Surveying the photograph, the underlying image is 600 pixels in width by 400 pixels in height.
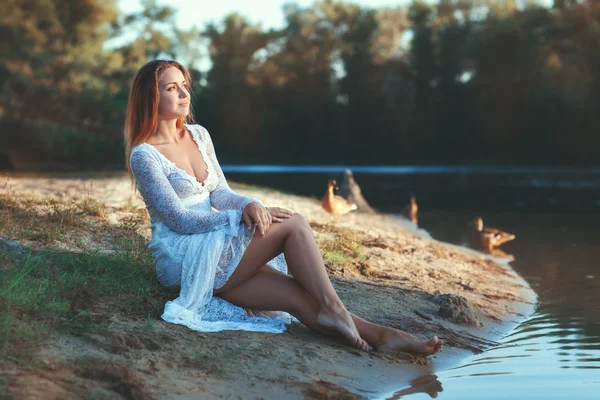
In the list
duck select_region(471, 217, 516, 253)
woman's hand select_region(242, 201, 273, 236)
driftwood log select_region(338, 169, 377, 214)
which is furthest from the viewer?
driftwood log select_region(338, 169, 377, 214)

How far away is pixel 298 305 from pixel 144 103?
1514mm

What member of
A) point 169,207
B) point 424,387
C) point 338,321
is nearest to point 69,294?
point 169,207

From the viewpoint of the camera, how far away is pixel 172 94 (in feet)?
15.5

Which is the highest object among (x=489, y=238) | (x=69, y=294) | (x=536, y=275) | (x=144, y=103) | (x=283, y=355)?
(x=144, y=103)

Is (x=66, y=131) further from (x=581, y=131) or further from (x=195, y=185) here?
(x=195, y=185)

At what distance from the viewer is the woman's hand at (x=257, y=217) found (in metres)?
4.35

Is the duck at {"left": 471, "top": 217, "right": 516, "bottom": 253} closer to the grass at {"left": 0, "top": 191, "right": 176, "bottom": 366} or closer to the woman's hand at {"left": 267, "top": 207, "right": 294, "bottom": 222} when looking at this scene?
the grass at {"left": 0, "top": 191, "right": 176, "bottom": 366}

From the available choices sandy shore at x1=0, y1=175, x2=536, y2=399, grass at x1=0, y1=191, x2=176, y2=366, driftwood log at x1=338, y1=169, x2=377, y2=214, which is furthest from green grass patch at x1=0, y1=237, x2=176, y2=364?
driftwood log at x1=338, y1=169, x2=377, y2=214

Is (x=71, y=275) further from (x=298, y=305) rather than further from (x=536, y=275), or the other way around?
(x=536, y=275)

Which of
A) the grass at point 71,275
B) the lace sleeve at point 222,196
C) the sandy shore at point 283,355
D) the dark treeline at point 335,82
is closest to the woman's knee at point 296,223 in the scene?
the lace sleeve at point 222,196

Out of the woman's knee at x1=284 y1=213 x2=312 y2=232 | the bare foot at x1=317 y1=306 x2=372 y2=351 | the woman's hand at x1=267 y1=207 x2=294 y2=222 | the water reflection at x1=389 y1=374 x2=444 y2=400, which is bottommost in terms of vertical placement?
the water reflection at x1=389 y1=374 x2=444 y2=400

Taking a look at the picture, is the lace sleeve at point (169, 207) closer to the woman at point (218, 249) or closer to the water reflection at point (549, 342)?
the woman at point (218, 249)

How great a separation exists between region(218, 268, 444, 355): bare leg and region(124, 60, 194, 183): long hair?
40.5 inches

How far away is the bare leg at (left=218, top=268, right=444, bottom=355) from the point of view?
4.49 metres
